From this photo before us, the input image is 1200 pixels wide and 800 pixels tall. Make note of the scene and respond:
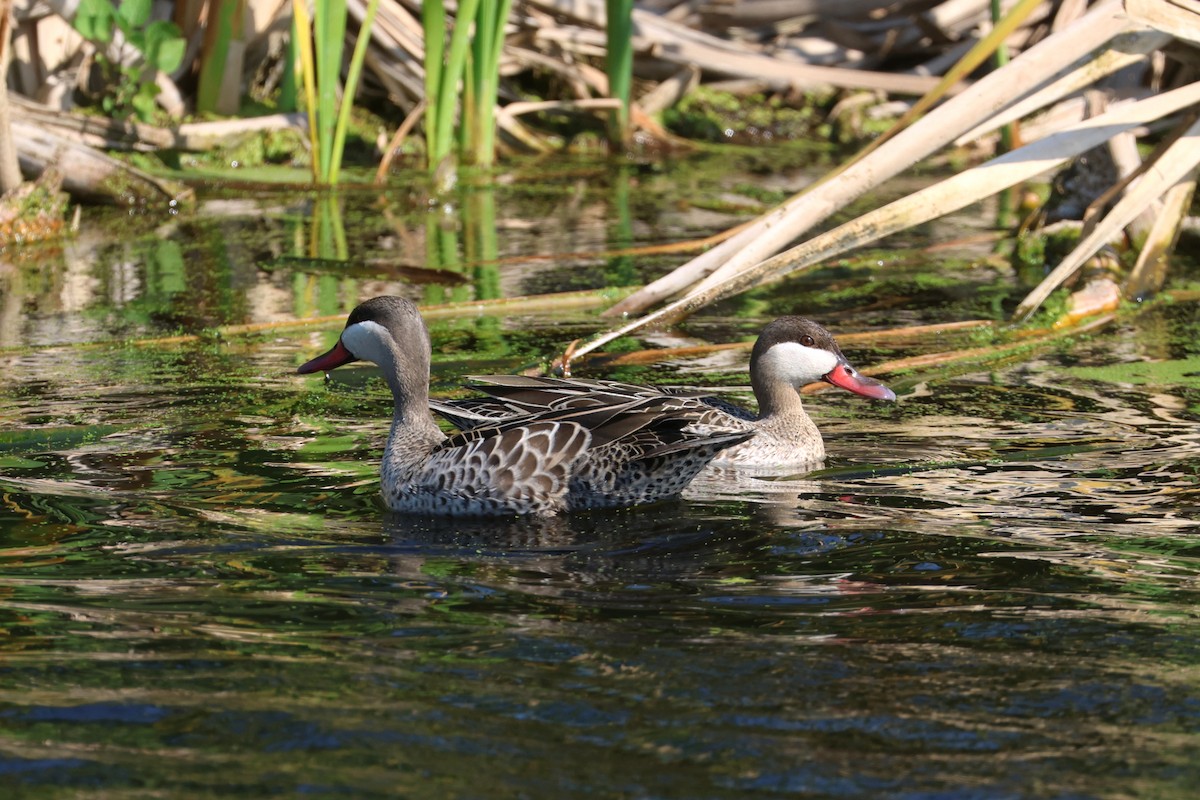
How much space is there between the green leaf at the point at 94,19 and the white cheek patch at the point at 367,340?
6104 mm

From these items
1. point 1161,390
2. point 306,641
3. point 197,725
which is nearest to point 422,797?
point 197,725

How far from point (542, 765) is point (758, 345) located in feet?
11.3

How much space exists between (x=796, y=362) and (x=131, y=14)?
6631mm

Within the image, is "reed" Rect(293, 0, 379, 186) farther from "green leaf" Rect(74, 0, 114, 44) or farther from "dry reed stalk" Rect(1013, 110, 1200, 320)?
"dry reed stalk" Rect(1013, 110, 1200, 320)

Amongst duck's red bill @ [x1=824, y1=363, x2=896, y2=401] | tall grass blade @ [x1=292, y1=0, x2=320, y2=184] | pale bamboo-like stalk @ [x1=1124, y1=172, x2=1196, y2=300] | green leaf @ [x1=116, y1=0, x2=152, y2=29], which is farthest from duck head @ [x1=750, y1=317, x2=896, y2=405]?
green leaf @ [x1=116, y1=0, x2=152, y2=29]

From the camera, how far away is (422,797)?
3295 mm

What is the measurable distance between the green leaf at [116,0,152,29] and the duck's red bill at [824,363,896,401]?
6658 mm

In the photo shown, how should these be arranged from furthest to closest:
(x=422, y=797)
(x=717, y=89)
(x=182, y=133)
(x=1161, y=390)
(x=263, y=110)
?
(x=717, y=89) < (x=263, y=110) < (x=182, y=133) < (x=1161, y=390) < (x=422, y=797)

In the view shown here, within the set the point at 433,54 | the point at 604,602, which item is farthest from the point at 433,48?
the point at 604,602

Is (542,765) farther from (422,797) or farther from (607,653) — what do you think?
(607,653)

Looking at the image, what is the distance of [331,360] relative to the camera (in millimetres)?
6078

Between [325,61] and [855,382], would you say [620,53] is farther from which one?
[855,382]

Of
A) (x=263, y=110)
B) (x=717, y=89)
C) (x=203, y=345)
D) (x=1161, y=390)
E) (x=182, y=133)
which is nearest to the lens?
(x=1161, y=390)

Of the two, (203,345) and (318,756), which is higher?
(203,345)
